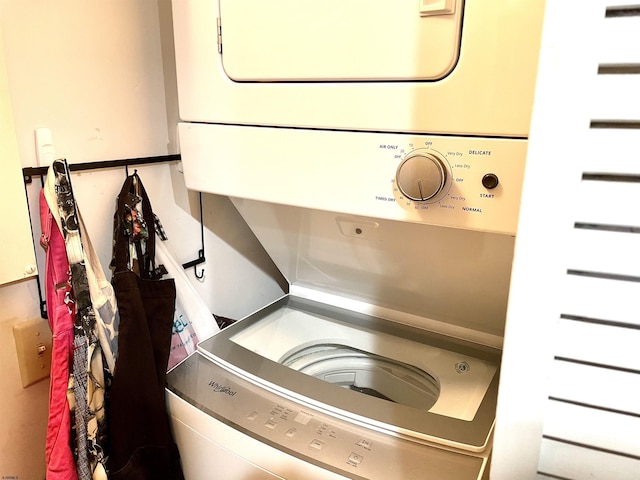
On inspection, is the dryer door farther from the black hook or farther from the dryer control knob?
the black hook

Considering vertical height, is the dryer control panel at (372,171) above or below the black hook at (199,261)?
above

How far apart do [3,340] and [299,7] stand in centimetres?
105

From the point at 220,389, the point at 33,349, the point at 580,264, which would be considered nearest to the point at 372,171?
the point at 580,264

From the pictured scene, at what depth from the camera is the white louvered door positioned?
49 centimetres

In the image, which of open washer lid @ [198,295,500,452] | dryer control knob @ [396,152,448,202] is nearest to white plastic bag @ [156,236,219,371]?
open washer lid @ [198,295,500,452]

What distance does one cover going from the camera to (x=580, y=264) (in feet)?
1.77

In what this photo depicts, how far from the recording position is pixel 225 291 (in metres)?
1.75

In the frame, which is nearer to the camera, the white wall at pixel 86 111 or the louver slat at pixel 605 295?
the louver slat at pixel 605 295

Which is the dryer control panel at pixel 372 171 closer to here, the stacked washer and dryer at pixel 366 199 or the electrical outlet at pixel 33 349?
the stacked washer and dryer at pixel 366 199

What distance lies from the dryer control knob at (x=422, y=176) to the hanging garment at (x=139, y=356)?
0.71 metres

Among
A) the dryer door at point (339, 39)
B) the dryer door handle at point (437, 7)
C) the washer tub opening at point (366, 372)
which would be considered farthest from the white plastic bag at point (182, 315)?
the dryer door handle at point (437, 7)

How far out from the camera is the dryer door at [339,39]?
846 mm

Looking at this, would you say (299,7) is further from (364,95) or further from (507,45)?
(507,45)

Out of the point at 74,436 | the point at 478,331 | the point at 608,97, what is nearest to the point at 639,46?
the point at 608,97
